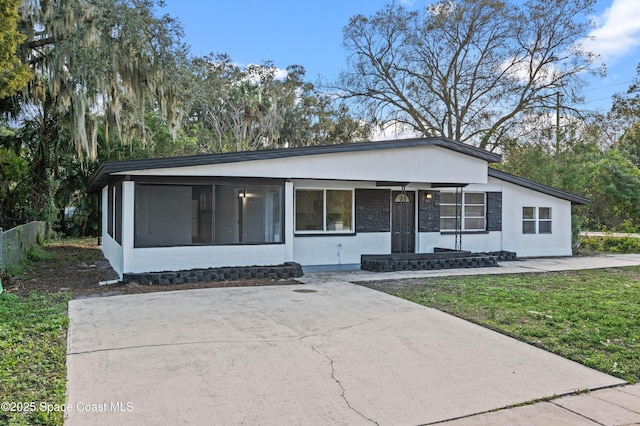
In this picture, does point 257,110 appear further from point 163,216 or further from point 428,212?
point 163,216

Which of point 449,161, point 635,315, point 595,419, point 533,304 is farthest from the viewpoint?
point 449,161

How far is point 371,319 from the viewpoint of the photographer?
6789 mm

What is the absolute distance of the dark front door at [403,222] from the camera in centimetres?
1392

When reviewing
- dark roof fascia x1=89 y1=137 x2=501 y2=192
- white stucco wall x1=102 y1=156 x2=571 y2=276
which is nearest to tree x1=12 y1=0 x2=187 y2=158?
A: dark roof fascia x1=89 y1=137 x2=501 y2=192

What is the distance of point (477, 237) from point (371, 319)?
910 centimetres

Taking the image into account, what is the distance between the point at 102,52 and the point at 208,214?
5.88 meters

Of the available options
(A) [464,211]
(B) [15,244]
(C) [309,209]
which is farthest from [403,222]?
(B) [15,244]

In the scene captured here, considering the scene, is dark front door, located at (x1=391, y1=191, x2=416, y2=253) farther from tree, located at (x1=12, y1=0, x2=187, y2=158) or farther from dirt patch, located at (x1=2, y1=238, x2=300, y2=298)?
tree, located at (x1=12, y1=0, x2=187, y2=158)

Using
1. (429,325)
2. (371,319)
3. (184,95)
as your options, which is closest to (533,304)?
(429,325)

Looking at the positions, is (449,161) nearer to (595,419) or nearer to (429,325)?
(429,325)

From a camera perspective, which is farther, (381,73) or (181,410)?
(381,73)

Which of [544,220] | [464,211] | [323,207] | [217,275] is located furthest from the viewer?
[544,220]

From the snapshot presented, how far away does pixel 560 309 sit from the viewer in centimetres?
739

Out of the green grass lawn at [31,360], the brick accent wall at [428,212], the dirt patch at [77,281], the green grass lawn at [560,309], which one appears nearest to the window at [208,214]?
the dirt patch at [77,281]
